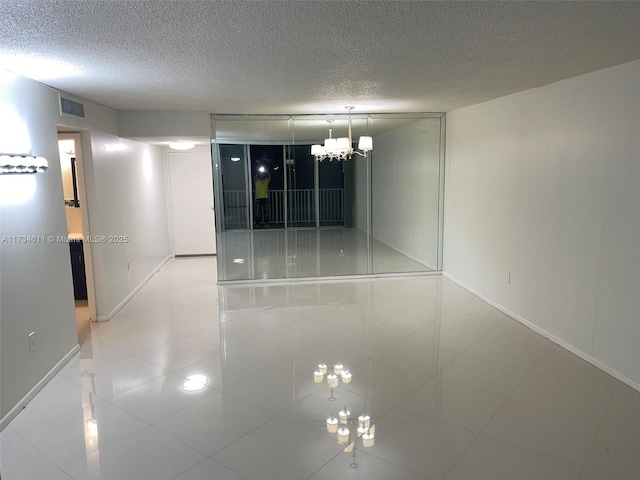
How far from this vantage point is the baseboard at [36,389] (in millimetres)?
3001

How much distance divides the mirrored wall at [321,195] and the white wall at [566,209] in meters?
1.26

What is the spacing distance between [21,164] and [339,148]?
3765 mm

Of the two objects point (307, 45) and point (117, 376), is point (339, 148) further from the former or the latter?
point (117, 376)

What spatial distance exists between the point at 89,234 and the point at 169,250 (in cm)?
384

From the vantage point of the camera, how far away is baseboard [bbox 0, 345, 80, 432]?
3.00 m

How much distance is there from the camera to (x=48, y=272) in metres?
3.73

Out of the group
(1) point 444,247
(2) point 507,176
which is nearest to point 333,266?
(1) point 444,247

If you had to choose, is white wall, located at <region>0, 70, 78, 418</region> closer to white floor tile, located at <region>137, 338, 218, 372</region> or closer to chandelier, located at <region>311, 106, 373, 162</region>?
white floor tile, located at <region>137, 338, 218, 372</region>

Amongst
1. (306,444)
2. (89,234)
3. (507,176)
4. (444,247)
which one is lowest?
(306,444)

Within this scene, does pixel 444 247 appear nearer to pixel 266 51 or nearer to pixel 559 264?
pixel 559 264

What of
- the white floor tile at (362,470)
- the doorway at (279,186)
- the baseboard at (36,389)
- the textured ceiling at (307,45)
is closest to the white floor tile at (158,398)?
the baseboard at (36,389)

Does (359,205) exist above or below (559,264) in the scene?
above

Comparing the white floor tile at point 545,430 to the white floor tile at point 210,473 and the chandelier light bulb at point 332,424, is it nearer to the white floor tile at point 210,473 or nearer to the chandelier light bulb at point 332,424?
the chandelier light bulb at point 332,424

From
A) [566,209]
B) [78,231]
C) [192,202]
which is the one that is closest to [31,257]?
[78,231]
